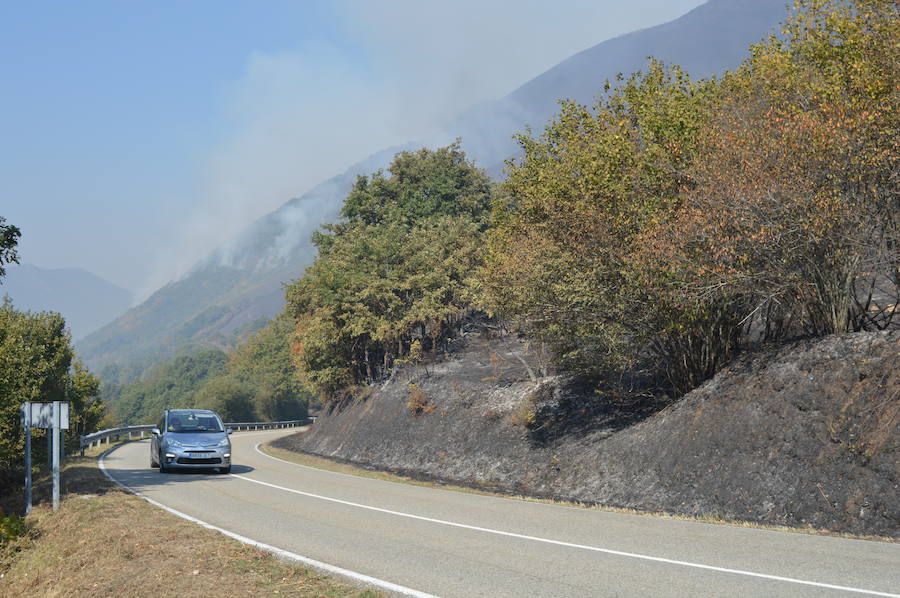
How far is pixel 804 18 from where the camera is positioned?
647 inches

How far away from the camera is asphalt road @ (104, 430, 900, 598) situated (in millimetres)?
7301

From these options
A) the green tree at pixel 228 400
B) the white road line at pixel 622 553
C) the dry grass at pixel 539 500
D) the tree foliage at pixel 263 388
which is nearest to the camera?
the white road line at pixel 622 553

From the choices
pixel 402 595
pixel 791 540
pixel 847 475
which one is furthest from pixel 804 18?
pixel 402 595

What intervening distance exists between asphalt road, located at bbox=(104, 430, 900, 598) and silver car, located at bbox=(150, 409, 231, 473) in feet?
16.2

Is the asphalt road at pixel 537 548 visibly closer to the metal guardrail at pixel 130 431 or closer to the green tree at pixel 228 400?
the metal guardrail at pixel 130 431

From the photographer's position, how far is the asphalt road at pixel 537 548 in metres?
7.30

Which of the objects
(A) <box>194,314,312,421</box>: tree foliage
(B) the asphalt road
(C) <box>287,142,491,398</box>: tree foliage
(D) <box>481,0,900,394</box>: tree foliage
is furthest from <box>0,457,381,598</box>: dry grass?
(A) <box>194,314,312,421</box>: tree foliage

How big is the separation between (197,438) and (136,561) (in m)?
12.4

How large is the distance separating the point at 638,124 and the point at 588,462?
9766 millimetres

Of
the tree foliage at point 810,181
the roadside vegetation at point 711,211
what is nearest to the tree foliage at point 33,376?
the roadside vegetation at point 711,211

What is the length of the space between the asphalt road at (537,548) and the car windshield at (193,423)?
20.3 feet

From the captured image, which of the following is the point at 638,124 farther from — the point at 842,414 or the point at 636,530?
the point at 636,530

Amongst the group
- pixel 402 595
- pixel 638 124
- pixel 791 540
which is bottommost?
pixel 791 540

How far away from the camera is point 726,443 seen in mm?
16203
